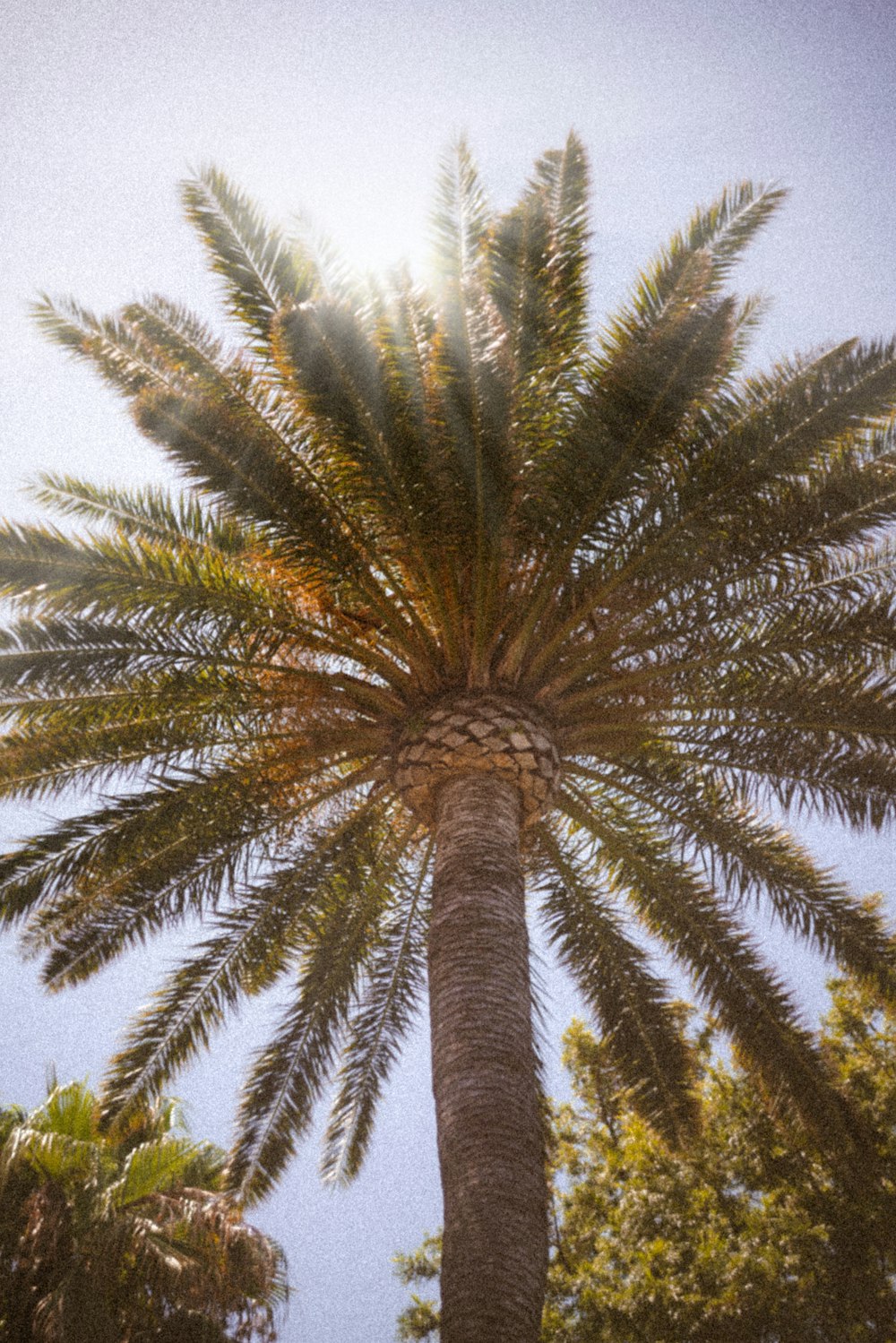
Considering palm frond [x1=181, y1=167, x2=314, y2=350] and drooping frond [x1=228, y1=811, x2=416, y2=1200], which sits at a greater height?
palm frond [x1=181, y1=167, x2=314, y2=350]

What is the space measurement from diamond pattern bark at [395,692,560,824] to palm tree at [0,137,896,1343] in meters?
0.03

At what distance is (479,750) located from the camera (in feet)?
23.2

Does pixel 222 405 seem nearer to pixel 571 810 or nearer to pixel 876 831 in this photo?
pixel 571 810

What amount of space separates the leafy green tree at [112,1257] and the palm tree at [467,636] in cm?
85

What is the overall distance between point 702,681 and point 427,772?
2.38 metres

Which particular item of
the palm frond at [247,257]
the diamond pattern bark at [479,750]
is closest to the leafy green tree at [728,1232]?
the diamond pattern bark at [479,750]

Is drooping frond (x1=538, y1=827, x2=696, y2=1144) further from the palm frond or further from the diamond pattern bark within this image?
the palm frond

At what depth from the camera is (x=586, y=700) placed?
7934mm

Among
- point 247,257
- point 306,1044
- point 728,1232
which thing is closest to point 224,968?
point 306,1044

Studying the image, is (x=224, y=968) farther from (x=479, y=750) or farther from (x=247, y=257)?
(x=247, y=257)

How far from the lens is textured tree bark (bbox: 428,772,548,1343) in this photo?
473 centimetres

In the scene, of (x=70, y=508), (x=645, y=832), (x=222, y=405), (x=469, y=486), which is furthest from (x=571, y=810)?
(x=70, y=508)

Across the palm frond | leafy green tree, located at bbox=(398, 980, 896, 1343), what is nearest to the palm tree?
the palm frond

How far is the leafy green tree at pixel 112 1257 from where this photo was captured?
7.23 meters
